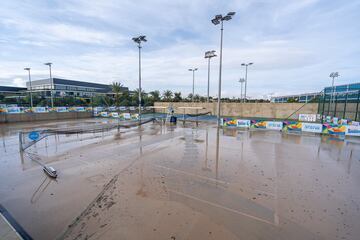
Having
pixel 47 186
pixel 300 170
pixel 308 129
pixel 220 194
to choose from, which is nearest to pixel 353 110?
pixel 308 129

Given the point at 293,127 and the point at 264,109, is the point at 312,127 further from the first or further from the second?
the point at 264,109

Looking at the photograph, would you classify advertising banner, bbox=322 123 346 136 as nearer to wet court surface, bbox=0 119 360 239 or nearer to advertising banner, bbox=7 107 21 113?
wet court surface, bbox=0 119 360 239

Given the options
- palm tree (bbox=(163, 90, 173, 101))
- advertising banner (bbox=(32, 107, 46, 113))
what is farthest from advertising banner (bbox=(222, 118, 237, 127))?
palm tree (bbox=(163, 90, 173, 101))

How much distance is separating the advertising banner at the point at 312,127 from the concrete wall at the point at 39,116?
29.4 m

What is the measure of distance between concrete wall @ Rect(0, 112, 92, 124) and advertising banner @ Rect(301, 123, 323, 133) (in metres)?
29.4

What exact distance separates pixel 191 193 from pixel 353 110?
Result: 65.4 feet

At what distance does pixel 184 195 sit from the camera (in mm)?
4676

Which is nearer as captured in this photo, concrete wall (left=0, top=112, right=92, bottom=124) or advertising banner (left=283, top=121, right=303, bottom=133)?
advertising banner (left=283, top=121, right=303, bottom=133)

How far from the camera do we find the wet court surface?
3.44 m

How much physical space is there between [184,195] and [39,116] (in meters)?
27.1

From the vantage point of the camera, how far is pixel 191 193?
4.77 metres

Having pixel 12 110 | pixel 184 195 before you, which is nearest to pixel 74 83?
pixel 12 110

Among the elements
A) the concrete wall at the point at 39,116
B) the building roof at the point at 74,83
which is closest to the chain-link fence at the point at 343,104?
the concrete wall at the point at 39,116

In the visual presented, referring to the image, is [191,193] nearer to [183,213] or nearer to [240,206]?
[183,213]
